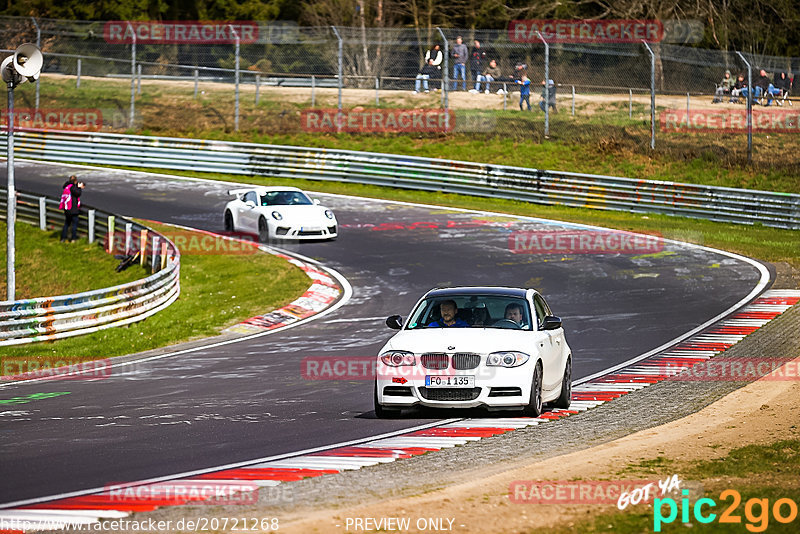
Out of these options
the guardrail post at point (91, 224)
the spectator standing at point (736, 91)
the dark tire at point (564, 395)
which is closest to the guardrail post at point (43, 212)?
the guardrail post at point (91, 224)

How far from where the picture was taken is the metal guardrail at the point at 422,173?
30766mm

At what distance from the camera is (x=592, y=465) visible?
912 centimetres

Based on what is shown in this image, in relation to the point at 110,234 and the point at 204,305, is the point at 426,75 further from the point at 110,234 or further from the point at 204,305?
the point at 204,305

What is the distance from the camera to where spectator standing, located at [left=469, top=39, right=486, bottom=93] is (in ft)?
123

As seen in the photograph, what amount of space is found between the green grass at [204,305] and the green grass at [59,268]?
183 centimetres

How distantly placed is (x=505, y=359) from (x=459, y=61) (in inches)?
1095

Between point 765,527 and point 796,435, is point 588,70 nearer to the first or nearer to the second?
point 796,435

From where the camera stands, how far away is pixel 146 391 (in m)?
14.1

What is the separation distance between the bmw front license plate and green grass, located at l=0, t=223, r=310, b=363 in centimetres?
847

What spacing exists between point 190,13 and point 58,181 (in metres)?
26.5

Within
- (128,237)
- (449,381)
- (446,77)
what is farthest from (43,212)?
(449,381)

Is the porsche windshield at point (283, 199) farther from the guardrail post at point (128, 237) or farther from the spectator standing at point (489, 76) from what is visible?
the spectator standing at point (489, 76)

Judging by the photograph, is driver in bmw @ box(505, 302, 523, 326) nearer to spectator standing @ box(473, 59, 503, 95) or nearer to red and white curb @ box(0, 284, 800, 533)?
red and white curb @ box(0, 284, 800, 533)

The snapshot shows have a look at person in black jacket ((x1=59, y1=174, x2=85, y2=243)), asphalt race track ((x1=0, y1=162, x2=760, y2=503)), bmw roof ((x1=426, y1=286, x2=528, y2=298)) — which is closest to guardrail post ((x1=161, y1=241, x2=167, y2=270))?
asphalt race track ((x1=0, y1=162, x2=760, y2=503))
